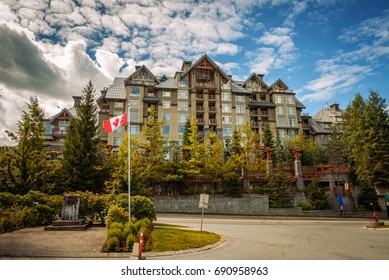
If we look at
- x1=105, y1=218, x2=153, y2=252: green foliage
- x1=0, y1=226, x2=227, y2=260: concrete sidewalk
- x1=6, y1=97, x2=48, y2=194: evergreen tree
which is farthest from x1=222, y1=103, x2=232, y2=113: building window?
x1=105, y1=218, x2=153, y2=252: green foliage

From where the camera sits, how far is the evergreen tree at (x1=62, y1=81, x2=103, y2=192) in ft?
101

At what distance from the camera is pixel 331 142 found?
51312 mm

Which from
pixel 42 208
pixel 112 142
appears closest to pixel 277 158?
pixel 112 142

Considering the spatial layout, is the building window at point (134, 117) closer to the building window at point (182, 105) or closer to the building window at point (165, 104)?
the building window at point (165, 104)

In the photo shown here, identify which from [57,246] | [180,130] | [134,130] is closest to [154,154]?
[134,130]

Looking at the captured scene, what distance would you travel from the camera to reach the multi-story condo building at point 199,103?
54.1 meters

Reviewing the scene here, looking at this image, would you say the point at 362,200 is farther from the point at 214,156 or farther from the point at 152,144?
Result: the point at 152,144

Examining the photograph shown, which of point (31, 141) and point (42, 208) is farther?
point (31, 141)

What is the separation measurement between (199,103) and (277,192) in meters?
29.9

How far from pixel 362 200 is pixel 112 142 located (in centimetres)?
4390

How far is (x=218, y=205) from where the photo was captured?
33.9m

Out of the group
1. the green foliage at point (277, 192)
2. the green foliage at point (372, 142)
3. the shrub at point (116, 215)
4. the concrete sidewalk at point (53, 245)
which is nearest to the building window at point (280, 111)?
the green foliage at point (372, 142)

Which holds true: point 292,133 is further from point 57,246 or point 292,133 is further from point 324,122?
point 57,246

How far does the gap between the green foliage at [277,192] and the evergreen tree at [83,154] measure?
2187 centimetres
